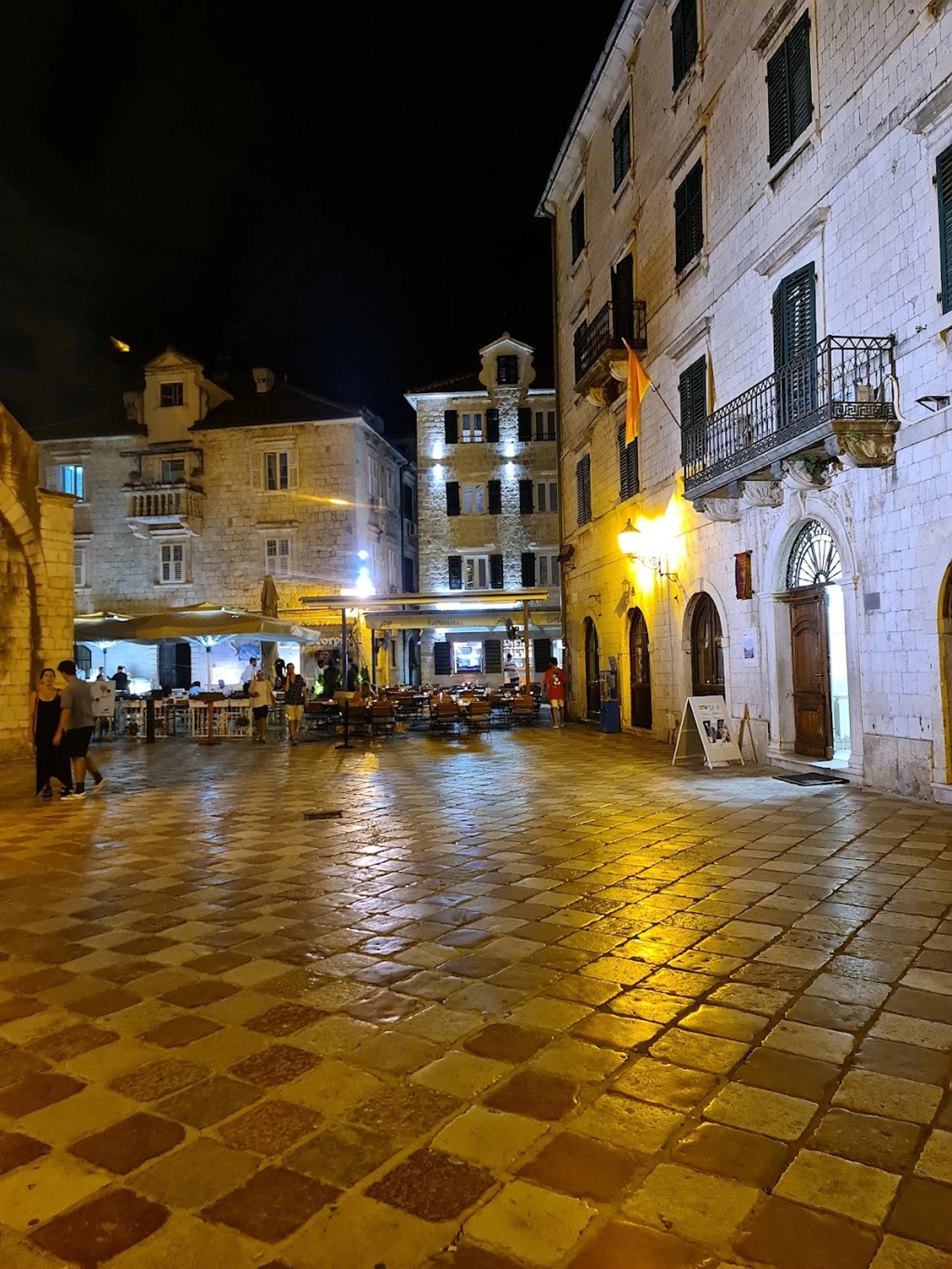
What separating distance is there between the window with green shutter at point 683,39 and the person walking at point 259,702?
1393 centimetres

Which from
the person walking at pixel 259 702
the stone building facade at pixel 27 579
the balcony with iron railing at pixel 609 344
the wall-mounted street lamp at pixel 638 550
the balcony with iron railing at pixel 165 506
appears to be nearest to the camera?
the wall-mounted street lamp at pixel 638 550

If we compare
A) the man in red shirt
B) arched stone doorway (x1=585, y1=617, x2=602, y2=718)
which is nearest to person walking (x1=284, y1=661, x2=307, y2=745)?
the man in red shirt

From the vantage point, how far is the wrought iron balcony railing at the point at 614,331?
16.4 meters

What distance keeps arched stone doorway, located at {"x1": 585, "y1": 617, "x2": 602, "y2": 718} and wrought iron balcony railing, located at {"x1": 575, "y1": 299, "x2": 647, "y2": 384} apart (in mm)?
6190

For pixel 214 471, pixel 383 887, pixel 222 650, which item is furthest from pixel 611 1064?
pixel 214 471

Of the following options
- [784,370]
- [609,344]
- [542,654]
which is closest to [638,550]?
[609,344]

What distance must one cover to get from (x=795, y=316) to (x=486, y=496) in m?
22.5

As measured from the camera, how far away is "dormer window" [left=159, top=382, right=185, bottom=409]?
31719 mm

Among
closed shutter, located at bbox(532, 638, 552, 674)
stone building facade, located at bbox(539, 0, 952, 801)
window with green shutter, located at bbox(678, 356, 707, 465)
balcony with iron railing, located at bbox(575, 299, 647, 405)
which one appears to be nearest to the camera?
stone building facade, located at bbox(539, 0, 952, 801)

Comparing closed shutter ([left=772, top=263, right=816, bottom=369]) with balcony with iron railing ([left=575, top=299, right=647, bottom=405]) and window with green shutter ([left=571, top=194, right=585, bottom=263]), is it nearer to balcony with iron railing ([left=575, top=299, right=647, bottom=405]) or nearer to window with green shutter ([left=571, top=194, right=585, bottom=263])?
balcony with iron railing ([left=575, top=299, right=647, bottom=405])

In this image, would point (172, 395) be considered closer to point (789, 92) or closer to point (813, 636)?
point (789, 92)

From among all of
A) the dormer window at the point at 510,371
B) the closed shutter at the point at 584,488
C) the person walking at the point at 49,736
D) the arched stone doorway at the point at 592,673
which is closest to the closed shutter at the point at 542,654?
the dormer window at the point at 510,371

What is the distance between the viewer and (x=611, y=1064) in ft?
10.5

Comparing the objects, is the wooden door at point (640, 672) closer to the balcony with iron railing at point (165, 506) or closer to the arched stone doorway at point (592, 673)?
the arched stone doorway at point (592, 673)
